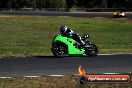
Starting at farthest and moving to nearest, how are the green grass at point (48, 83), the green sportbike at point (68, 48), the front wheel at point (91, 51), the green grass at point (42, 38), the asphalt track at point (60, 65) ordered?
the green grass at point (42, 38)
the front wheel at point (91, 51)
the green sportbike at point (68, 48)
the asphalt track at point (60, 65)
the green grass at point (48, 83)

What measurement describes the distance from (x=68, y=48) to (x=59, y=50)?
42 centimetres

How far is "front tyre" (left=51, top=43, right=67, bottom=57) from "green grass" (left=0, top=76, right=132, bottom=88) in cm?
586

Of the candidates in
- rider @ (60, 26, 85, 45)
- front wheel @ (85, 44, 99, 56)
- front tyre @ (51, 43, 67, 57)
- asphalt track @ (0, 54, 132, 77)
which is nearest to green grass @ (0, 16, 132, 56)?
front tyre @ (51, 43, 67, 57)

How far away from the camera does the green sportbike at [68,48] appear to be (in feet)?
63.4

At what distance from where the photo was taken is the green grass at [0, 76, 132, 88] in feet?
38.4

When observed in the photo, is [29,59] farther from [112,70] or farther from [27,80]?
[27,80]

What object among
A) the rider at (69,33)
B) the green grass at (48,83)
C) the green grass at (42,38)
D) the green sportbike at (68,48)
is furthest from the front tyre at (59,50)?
the green grass at (48,83)

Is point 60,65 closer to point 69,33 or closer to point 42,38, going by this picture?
point 69,33

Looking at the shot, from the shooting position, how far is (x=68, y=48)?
19422 millimetres

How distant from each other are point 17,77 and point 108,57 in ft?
21.5

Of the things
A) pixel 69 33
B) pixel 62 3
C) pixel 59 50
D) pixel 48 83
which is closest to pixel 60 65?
pixel 59 50

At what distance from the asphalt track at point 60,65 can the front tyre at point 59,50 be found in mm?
314

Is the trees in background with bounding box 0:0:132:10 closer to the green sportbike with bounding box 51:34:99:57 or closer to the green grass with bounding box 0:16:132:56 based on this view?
the green grass with bounding box 0:16:132:56

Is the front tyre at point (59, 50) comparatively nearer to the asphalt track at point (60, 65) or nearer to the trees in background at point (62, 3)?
the asphalt track at point (60, 65)
